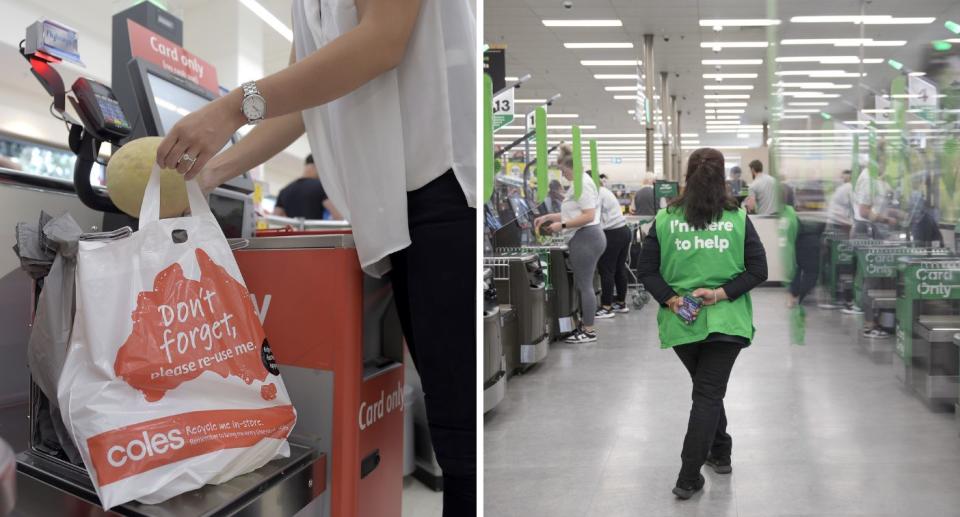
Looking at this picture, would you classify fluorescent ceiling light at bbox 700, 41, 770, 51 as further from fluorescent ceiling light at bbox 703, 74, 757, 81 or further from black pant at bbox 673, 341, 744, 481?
black pant at bbox 673, 341, 744, 481

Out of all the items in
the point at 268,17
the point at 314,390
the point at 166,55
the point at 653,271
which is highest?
the point at 268,17

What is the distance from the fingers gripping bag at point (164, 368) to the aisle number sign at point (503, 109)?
479 millimetres

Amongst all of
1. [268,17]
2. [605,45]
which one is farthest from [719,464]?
[268,17]

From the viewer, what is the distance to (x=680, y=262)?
3.57 ft

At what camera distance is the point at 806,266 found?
3.39 ft

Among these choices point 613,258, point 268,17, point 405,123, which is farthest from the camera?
point 268,17

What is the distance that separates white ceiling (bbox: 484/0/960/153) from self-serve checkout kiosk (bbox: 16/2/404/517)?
439 mm

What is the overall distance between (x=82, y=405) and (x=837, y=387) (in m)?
1.09

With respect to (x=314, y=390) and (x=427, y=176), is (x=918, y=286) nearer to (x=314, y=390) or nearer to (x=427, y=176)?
(x=427, y=176)

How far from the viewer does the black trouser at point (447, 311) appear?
0.96 m

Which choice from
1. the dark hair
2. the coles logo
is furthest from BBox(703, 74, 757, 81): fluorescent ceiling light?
the coles logo

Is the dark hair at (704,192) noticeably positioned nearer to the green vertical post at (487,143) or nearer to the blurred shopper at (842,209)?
the blurred shopper at (842,209)

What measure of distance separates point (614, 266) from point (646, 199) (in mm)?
155

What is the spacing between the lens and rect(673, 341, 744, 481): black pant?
925 mm
